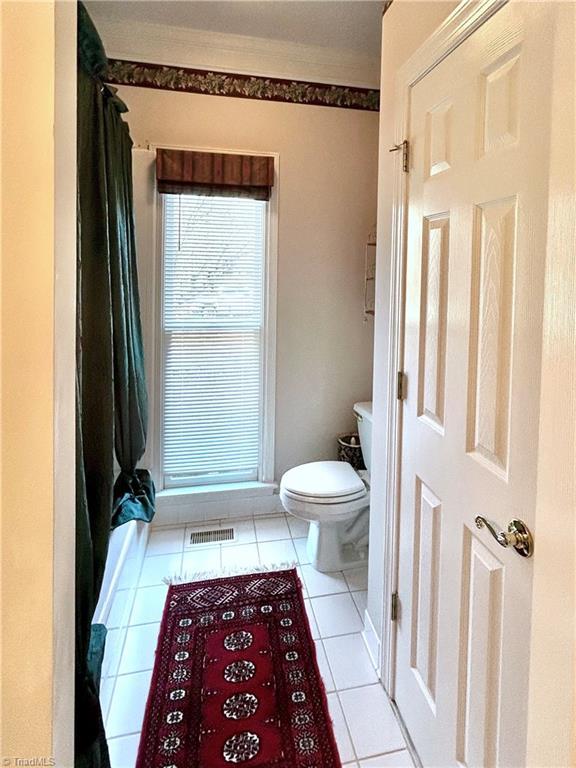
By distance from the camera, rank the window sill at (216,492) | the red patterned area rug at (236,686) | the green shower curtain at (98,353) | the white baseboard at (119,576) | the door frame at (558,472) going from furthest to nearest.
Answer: the window sill at (216,492) < the white baseboard at (119,576) < the red patterned area rug at (236,686) < the green shower curtain at (98,353) < the door frame at (558,472)

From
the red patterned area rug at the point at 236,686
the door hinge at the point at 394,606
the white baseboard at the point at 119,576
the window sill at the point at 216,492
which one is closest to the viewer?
the red patterned area rug at the point at 236,686

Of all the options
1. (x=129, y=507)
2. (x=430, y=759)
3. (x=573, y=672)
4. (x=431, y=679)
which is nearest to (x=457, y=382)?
(x=573, y=672)

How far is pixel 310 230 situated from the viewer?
2611 millimetres

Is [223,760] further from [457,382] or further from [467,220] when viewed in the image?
[467,220]

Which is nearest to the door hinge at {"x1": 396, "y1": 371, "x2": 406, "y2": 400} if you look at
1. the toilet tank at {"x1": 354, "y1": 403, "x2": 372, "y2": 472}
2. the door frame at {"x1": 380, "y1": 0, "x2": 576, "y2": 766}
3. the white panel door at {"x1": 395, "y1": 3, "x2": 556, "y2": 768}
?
the white panel door at {"x1": 395, "y1": 3, "x2": 556, "y2": 768}

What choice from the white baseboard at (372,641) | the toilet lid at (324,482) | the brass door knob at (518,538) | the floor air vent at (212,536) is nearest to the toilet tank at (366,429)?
the toilet lid at (324,482)

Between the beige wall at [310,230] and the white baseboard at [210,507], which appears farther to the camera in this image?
the white baseboard at [210,507]

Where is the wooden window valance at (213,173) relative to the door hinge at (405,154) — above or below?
above

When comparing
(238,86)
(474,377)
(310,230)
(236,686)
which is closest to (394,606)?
(236,686)

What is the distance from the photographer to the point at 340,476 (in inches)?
86.8

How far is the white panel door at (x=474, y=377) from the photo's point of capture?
816 millimetres

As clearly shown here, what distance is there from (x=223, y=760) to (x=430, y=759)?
580mm

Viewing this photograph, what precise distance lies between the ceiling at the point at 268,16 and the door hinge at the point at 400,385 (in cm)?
191

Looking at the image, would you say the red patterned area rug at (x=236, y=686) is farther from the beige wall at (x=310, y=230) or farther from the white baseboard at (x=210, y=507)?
the beige wall at (x=310, y=230)
